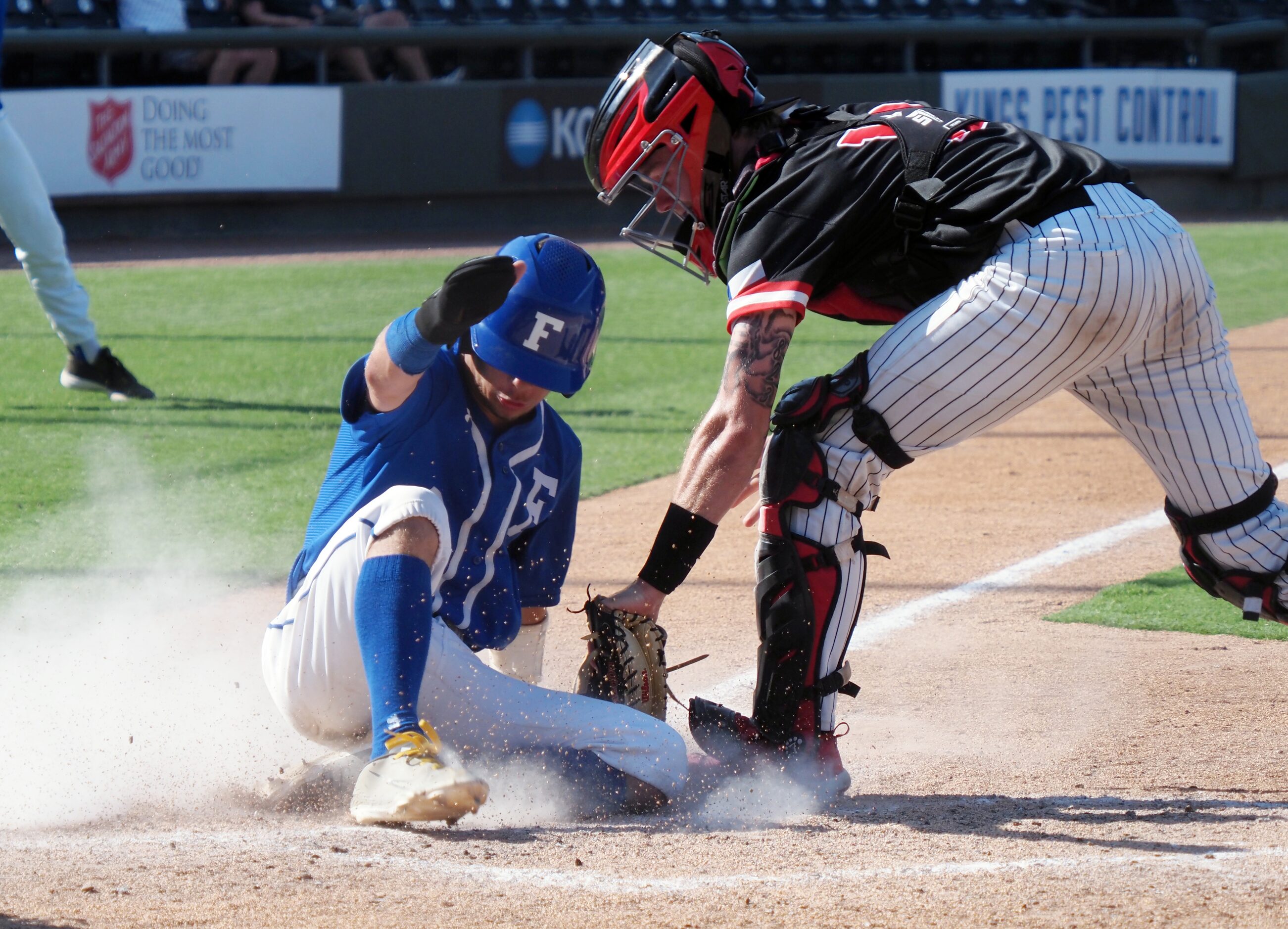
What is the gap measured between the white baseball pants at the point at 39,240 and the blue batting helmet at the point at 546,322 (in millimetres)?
4641

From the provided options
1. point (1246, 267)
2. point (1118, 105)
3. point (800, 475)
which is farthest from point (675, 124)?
point (1118, 105)

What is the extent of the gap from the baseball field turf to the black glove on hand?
2.56 m

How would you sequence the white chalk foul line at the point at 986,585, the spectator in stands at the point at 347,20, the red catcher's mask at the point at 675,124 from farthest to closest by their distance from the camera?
the spectator in stands at the point at 347,20 → the white chalk foul line at the point at 986,585 → the red catcher's mask at the point at 675,124

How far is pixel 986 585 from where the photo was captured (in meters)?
4.82

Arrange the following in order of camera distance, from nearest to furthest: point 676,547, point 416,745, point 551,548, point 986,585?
1. point 416,745
2. point 676,547
3. point 551,548
4. point 986,585

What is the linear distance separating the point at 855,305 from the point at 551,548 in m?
0.83

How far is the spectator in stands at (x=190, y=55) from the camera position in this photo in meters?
14.4

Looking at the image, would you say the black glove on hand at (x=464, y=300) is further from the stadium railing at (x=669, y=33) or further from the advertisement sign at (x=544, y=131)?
the advertisement sign at (x=544, y=131)

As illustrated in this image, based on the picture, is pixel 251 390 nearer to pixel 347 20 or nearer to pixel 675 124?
pixel 675 124

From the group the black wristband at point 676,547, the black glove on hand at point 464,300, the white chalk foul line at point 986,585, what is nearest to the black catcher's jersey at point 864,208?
the black wristband at point 676,547

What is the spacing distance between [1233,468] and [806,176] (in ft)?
3.69

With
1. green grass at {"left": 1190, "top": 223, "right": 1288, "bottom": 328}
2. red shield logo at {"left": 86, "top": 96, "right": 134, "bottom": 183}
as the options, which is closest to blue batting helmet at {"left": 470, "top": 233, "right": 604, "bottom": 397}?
green grass at {"left": 1190, "top": 223, "right": 1288, "bottom": 328}

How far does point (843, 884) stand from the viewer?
241 cm

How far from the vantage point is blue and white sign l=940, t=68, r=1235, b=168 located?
17.0 meters
